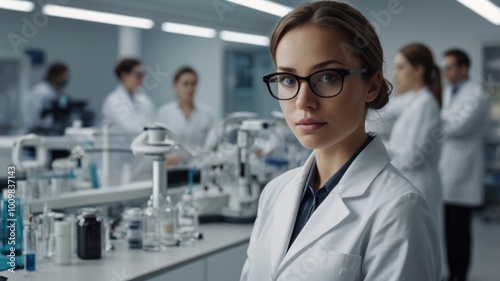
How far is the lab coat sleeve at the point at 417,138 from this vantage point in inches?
133

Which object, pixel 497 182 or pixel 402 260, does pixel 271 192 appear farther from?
pixel 497 182

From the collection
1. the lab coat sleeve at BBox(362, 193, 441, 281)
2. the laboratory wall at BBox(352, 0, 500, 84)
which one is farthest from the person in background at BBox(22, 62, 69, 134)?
the lab coat sleeve at BBox(362, 193, 441, 281)

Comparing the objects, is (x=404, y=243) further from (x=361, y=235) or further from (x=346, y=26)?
(x=346, y=26)

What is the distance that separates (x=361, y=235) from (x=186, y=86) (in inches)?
152

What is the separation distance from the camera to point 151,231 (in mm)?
2148

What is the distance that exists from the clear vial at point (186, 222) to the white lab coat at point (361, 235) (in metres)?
0.82

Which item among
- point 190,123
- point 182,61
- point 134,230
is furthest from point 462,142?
point 182,61

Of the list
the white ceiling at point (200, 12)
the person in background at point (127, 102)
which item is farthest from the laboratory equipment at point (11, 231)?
the white ceiling at point (200, 12)

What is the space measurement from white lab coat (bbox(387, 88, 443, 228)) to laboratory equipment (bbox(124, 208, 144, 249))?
1786 mm

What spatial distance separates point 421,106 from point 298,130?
7.44 ft

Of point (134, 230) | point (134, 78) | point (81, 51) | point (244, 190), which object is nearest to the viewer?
point (134, 230)

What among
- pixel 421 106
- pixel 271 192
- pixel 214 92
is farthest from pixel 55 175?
pixel 214 92

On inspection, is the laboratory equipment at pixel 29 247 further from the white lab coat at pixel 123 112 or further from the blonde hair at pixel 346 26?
the white lab coat at pixel 123 112

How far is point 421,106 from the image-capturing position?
338 cm
